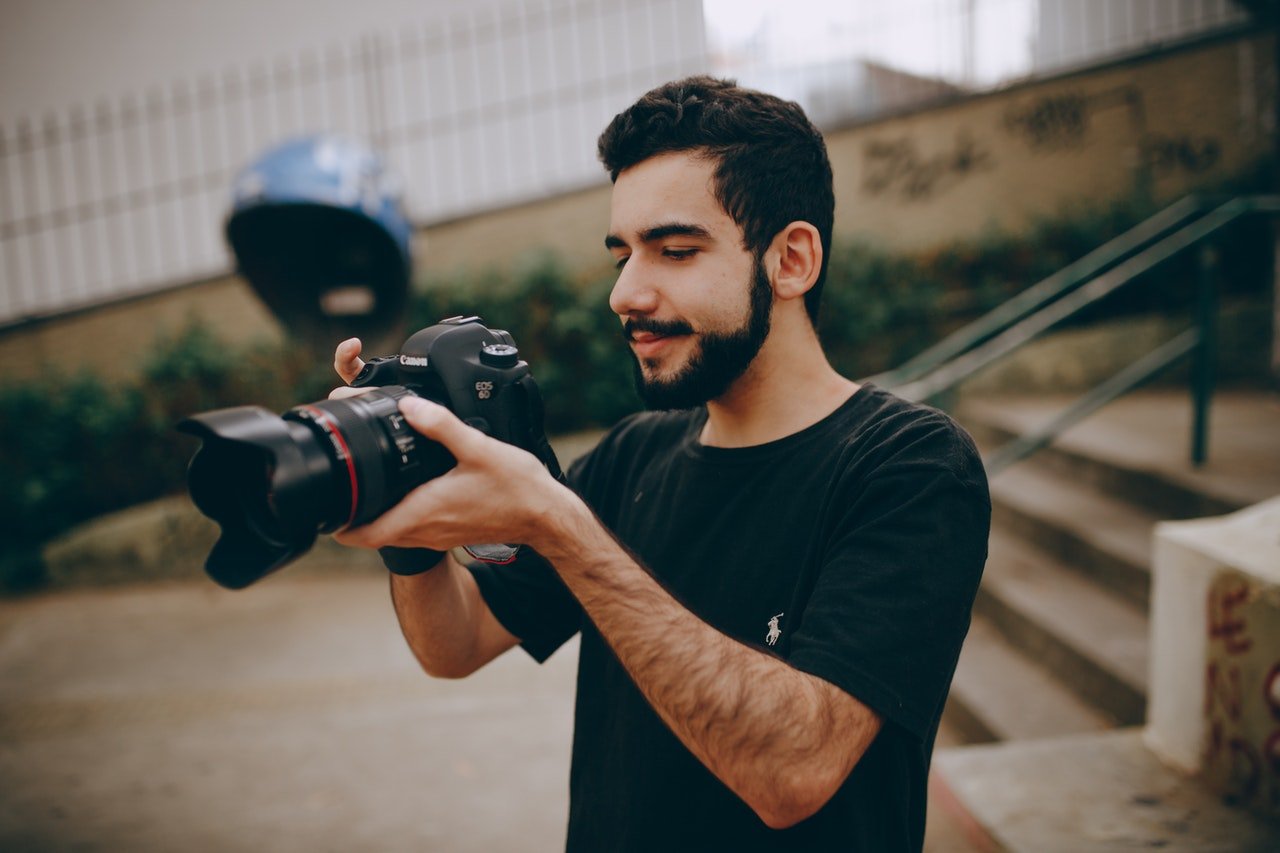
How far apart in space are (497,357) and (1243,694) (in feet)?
6.93

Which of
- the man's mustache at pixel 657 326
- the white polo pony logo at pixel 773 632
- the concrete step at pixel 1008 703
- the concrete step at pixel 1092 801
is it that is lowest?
the concrete step at pixel 1008 703

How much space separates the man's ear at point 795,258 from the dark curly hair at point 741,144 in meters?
0.02

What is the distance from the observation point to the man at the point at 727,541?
108cm

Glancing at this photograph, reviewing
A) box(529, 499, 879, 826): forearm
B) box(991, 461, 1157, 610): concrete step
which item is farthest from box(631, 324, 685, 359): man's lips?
box(991, 461, 1157, 610): concrete step

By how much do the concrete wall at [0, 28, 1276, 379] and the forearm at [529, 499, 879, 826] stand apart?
17.6ft

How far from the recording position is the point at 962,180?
636 cm

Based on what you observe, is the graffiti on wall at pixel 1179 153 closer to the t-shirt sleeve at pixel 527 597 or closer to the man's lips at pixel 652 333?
the man's lips at pixel 652 333

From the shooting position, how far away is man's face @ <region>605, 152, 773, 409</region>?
1.38 m

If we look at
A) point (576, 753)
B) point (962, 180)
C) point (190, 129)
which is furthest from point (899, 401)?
point (190, 129)

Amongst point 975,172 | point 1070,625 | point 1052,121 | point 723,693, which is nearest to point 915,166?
point 975,172

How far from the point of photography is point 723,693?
1069mm

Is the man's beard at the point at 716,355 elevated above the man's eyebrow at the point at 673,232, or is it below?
below

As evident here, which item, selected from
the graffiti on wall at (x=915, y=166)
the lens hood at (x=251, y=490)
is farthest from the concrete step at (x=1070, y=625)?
the graffiti on wall at (x=915, y=166)

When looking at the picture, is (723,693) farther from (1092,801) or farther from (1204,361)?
(1204,361)
